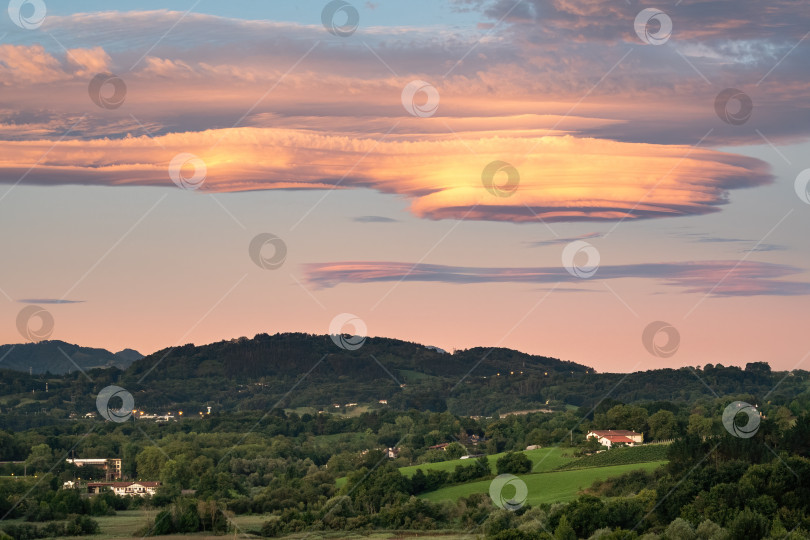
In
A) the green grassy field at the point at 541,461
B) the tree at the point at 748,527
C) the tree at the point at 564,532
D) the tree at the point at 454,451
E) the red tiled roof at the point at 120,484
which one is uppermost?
the tree at the point at 454,451

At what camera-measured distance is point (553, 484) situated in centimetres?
7575

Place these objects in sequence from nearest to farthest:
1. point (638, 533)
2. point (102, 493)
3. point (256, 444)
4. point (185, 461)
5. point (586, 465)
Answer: point (638, 533)
point (586, 465)
point (102, 493)
point (185, 461)
point (256, 444)

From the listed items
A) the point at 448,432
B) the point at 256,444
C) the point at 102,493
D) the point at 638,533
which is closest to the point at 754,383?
the point at 448,432

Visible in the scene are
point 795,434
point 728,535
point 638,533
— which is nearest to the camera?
point 728,535

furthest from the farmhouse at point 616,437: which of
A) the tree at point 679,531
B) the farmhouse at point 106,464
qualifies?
the farmhouse at point 106,464

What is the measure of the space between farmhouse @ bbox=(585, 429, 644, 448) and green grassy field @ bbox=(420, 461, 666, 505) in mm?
11495

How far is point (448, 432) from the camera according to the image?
134500 millimetres

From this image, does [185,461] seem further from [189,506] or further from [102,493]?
[189,506]

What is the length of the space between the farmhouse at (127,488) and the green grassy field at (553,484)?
26339 millimetres

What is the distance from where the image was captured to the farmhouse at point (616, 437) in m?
92.1

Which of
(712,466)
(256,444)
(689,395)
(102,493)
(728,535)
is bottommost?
(728,535)

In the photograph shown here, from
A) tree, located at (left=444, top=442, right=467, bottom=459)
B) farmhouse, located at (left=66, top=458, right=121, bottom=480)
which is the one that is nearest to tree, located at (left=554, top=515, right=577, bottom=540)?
tree, located at (left=444, top=442, right=467, bottom=459)

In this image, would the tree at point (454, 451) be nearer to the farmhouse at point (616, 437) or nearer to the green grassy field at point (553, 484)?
the farmhouse at point (616, 437)

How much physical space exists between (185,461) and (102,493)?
17.0 metres
